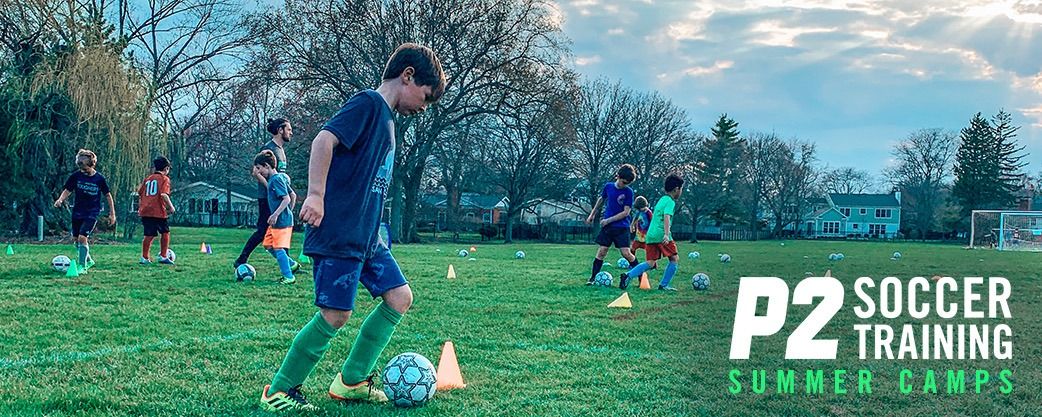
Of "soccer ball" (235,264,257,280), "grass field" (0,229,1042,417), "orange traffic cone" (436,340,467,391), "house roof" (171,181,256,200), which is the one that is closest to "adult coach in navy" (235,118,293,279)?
"soccer ball" (235,264,257,280)

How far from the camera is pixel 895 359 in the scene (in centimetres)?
564

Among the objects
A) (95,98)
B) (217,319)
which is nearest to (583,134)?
(95,98)

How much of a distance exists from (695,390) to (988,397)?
1.72m

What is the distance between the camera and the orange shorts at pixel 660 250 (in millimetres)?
10062

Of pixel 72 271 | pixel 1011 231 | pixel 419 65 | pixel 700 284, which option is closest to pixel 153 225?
pixel 72 271

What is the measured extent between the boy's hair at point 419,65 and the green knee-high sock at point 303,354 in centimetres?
125

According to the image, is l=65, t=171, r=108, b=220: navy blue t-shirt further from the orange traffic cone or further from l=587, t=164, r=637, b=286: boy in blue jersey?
the orange traffic cone

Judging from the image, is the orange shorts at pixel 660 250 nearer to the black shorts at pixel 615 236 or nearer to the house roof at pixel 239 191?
the black shorts at pixel 615 236

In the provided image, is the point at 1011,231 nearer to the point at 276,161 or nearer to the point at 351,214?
the point at 276,161

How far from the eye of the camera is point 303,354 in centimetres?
371

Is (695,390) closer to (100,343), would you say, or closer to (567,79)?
(100,343)

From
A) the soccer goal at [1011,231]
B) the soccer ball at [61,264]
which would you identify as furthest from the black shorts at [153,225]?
the soccer goal at [1011,231]

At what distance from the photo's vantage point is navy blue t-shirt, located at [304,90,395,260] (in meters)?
3.60

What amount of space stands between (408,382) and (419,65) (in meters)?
→ 1.61
